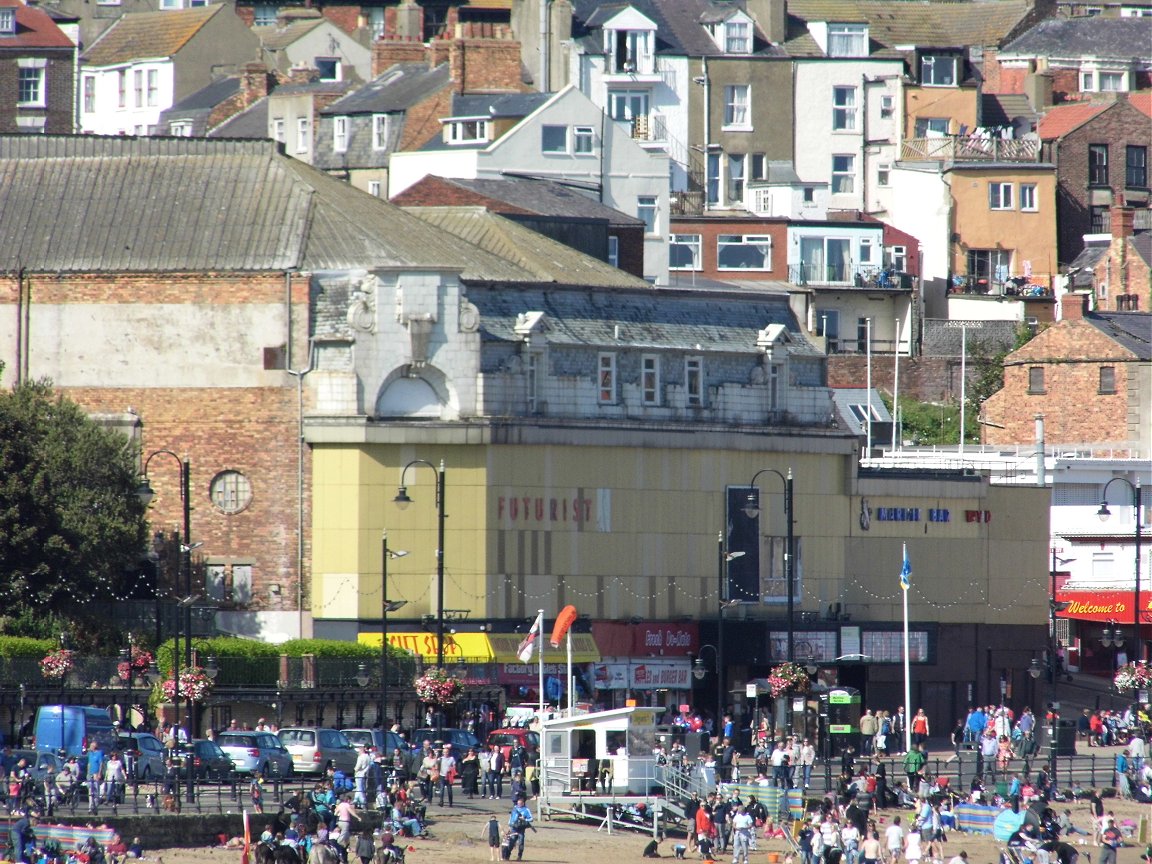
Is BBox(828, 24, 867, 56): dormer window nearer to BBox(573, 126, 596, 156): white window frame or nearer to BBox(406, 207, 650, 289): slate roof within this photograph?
BBox(573, 126, 596, 156): white window frame

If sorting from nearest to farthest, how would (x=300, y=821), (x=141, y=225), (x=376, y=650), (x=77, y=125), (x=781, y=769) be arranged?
(x=300, y=821) → (x=781, y=769) → (x=376, y=650) → (x=141, y=225) → (x=77, y=125)

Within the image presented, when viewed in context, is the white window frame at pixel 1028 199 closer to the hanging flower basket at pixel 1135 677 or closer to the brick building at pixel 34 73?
the brick building at pixel 34 73

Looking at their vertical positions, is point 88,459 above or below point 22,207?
below

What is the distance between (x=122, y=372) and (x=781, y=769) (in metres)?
24.7

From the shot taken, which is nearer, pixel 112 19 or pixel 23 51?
pixel 23 51

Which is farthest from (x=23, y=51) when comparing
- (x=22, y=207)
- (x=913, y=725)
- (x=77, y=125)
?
(x=913, y=725)

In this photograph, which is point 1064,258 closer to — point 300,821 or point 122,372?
point 122,372

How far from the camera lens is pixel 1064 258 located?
5571 inches

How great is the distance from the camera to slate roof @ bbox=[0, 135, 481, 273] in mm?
90500

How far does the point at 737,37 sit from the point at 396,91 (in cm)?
1750

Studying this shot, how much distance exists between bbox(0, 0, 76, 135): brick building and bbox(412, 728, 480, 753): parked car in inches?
2431

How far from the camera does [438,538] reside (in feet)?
280

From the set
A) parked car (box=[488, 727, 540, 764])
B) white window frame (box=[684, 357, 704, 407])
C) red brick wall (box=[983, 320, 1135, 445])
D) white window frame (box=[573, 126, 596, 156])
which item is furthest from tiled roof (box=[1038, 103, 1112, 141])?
parked car (box=[488, 727, 540, 764])

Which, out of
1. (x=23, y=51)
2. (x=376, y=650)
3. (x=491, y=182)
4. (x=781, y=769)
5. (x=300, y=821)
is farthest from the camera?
(x=23, y=51)
